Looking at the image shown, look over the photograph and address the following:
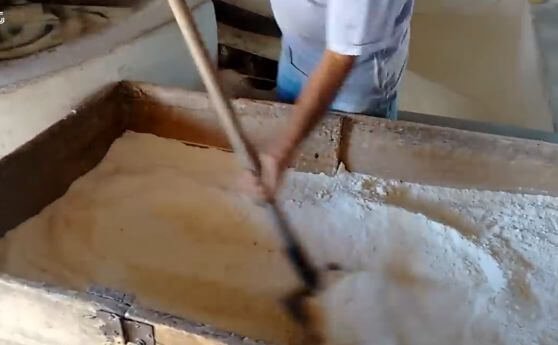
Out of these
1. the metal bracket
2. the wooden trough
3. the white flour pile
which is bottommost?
the white flour pile

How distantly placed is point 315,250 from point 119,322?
0.43 m

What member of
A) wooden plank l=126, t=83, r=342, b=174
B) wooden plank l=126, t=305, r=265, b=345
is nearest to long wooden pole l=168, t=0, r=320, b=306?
wooden plank l=126, t=83, r=342, b=174

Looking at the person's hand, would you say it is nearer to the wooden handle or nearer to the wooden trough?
the wooden handle

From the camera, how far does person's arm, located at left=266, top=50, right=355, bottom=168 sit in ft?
3.68

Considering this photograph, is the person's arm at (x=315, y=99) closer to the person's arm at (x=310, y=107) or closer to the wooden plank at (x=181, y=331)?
the person's arm at (x=310, y=107)

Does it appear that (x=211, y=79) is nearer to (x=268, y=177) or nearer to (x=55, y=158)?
(x=268, y=177)

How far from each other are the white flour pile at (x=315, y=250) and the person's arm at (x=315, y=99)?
0.22 meters

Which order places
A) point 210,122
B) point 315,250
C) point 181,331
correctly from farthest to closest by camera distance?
1. point 210,122
2. point 315,250
3. point 181,331

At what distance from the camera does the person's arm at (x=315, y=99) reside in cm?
112

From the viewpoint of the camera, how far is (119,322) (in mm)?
962

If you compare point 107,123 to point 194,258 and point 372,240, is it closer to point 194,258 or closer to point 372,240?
point 194,258

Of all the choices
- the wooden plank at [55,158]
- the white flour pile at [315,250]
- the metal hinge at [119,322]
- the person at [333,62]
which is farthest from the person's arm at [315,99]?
the wooden plank at [55,158]

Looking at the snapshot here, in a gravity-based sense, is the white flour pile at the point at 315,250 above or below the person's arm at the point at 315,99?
below

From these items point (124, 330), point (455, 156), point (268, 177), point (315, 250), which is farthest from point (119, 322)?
point (455, 156)
